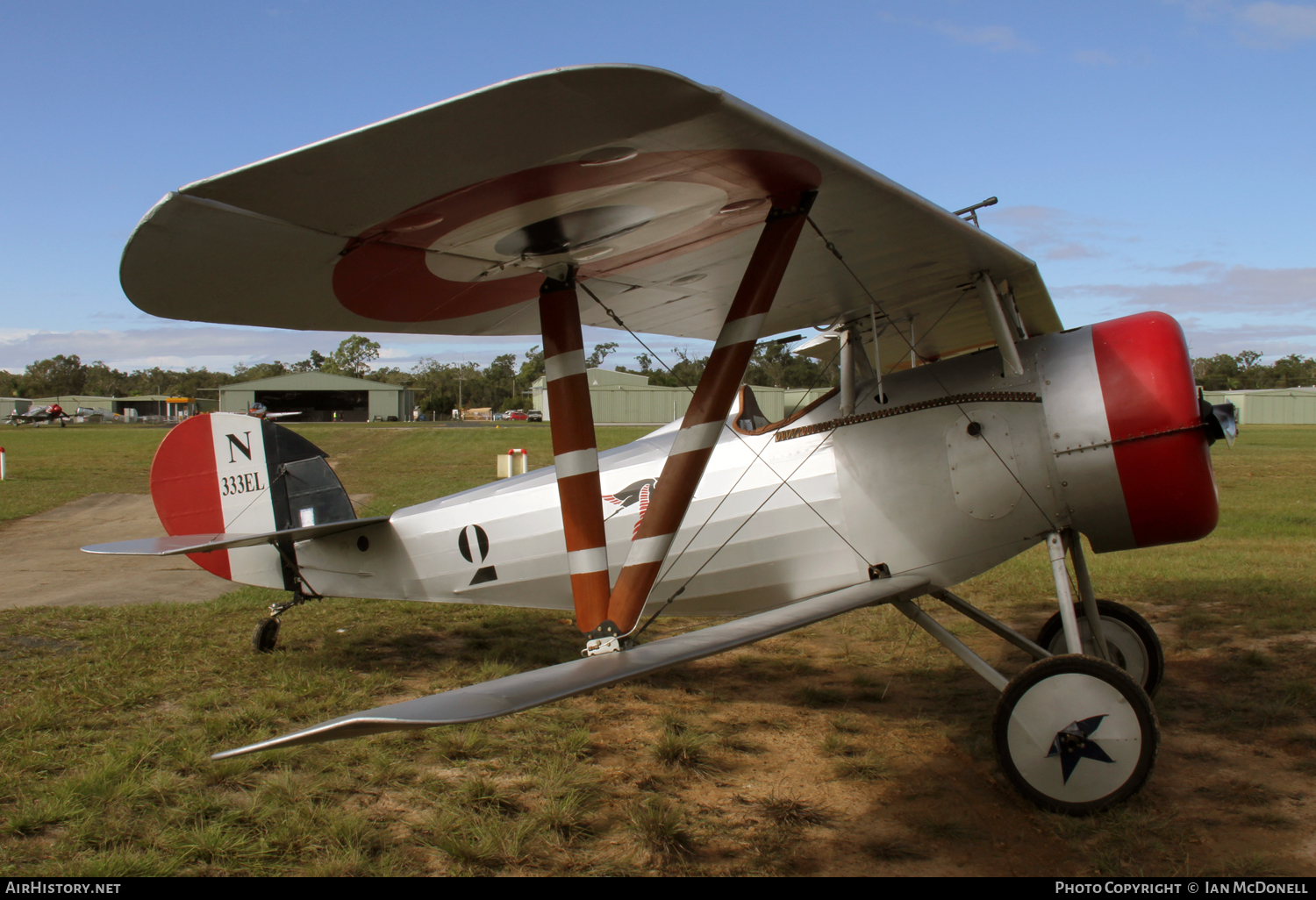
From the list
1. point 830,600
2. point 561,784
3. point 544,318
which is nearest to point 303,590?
point 561,784

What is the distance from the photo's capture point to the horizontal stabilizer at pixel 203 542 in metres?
4.73

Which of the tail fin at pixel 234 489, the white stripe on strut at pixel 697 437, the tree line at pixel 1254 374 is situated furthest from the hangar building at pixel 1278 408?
the white stripe on strut at pixel 697 437

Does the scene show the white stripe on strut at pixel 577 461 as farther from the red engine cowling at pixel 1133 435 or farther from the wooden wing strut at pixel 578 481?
Result: the red engine cowling at pixel 1133 435

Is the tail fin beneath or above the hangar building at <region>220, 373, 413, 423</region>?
beneath

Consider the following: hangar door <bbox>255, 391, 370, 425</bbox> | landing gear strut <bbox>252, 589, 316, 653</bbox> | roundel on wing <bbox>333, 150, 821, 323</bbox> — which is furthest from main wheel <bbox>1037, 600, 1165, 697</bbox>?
hangar door <bbox>255, 391, 370, 425</bbox>

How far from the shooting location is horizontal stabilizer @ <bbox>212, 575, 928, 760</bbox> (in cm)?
181

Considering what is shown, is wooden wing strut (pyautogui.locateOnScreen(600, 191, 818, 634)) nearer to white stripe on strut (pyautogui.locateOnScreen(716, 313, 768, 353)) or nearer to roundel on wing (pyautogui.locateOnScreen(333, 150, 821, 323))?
white stripe on strut (pyautogui.locateOnScreen(716, 313, 768, 353))

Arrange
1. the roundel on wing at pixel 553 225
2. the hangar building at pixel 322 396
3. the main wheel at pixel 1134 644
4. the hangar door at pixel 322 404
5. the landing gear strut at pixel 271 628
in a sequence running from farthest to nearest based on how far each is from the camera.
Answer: the hangar door at pixel 322 404
the hangar building at pixel 322 396
the landing gear strut at pixel 271 628
the main wheel at pixel 1134 644
the roundel on wing at pixel 553 225

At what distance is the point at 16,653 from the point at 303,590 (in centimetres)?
193

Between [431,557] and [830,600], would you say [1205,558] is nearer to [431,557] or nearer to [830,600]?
[830,600]

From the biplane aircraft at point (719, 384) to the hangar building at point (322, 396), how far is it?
79.5 metres

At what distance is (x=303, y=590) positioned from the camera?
5.59 metres

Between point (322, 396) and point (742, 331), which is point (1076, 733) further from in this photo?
point (322, 396)

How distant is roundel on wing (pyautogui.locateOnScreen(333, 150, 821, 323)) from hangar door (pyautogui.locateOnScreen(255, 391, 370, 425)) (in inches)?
3181
